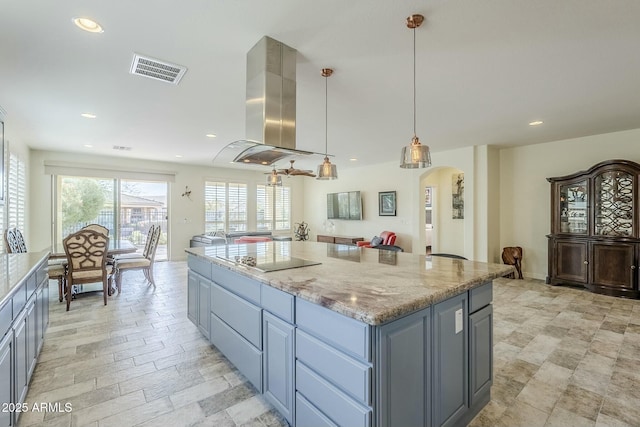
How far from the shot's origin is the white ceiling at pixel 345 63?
6.53 feet

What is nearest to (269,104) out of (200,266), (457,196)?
(200,266)

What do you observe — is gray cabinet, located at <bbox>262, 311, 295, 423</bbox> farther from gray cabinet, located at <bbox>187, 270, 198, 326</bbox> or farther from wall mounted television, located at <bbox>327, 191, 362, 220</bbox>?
wall mounted television, located at <bbox>327, 191, 362, 220</bbox>

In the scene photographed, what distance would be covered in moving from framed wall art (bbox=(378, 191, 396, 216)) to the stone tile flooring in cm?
401

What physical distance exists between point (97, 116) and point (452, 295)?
493 centimetres

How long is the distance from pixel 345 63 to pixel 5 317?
9.48 ft

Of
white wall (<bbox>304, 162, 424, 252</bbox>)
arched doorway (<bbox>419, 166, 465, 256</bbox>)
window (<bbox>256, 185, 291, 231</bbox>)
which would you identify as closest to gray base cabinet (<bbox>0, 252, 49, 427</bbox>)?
white wall (<bbox>304, 162, 424, 252</bbox>)

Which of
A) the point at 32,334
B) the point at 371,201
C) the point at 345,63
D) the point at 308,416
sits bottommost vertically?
the point at 308,416

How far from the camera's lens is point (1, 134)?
3.46 meters

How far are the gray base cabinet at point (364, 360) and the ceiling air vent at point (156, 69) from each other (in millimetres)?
2020

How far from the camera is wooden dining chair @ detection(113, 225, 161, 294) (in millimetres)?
4762

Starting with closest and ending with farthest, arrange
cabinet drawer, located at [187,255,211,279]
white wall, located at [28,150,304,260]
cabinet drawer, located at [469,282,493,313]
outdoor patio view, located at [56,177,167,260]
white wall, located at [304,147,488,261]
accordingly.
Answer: cabinet drawer, located at [469,282,493,313] → cabinet drawer, located at [187,255,211,279] → white wall, located at [304,147,488,261] → white wall, located at [28,150,304,260] → outdoor patio view, located at [56,177,167,260]

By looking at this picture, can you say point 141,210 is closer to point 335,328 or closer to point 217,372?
point 217,372

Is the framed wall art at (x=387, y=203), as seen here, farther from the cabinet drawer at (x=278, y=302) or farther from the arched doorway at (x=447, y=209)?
the cabinet drawer at (x=278, y=302)

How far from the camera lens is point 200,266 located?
3004 millimetres
